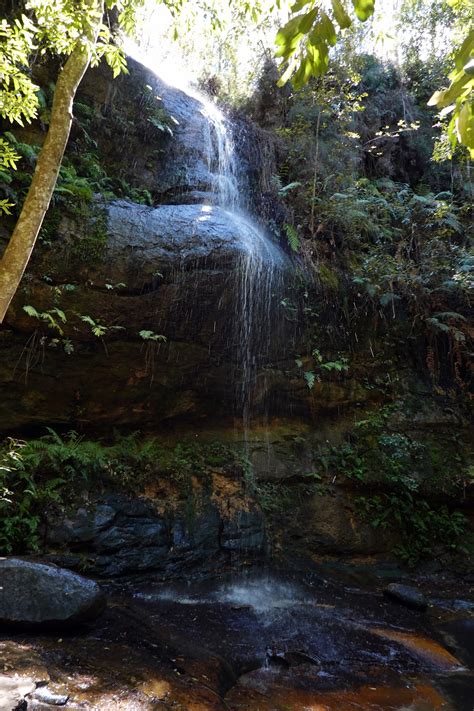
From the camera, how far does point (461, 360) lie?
9.50 meters

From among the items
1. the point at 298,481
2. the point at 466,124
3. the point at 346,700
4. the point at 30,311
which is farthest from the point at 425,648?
the point at 30,311

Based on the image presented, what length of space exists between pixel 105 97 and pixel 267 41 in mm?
6656

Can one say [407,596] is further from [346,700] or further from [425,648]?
[346,700]

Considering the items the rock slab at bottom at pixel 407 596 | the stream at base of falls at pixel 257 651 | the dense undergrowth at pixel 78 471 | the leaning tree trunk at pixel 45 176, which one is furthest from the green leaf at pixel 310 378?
the leaning tree trunk at pixel 45 176

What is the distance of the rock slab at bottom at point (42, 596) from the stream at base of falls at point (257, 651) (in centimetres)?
15

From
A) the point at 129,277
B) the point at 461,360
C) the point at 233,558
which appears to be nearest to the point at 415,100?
the point at 461,360

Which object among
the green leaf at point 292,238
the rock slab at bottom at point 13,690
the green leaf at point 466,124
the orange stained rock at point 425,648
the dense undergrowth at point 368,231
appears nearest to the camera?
the green leaf at point 466,124

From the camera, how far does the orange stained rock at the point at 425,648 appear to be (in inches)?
187

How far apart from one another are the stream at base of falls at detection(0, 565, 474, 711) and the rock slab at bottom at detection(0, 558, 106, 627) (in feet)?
0.49

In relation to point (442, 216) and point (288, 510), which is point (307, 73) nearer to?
point (288, 510)

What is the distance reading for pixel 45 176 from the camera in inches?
164

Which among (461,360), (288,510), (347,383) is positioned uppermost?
(461,360)

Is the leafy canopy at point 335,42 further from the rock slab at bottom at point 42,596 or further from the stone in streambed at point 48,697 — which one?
the rock slab at bottom at point 42,596

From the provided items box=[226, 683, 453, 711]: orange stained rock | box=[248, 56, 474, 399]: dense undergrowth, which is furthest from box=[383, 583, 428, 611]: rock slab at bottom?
box=[248, 56, 474, 399]: dense undergrowth
